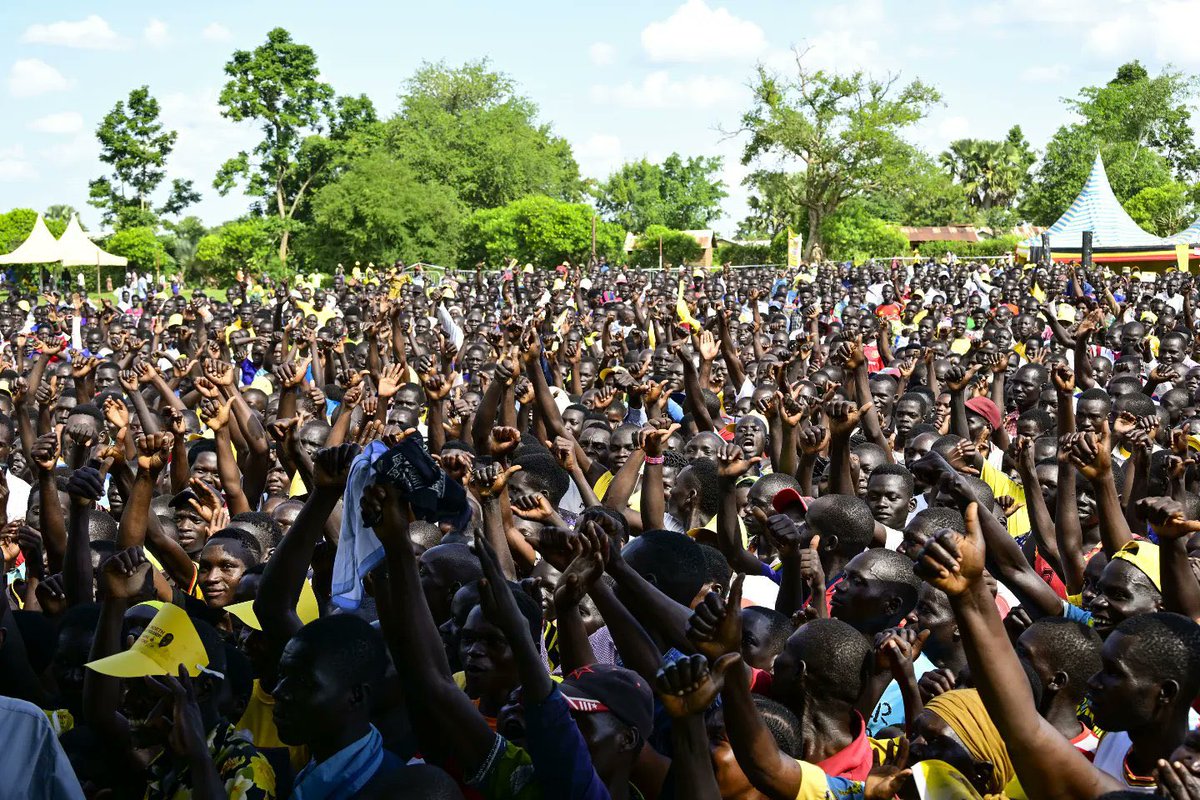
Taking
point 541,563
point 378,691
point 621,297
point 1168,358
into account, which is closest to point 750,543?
point 541,563

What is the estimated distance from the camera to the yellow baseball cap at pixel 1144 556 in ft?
14.1

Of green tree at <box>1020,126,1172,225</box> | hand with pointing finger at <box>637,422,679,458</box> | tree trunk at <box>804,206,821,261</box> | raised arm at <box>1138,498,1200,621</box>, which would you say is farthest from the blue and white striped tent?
raised arm at <box>1138,498,1200,621</box>

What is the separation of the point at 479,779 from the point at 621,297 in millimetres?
19643

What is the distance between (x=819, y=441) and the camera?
19.8ft

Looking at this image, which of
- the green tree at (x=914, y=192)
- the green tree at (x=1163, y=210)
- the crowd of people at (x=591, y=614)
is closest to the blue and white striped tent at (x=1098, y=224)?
the green tree at (x=914, y=192)

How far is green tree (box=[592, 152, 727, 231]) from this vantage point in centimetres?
6812

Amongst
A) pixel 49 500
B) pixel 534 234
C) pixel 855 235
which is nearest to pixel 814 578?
pixel 49 500

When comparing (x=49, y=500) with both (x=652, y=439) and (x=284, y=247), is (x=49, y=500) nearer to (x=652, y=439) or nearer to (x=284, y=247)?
(x=652, y=439)

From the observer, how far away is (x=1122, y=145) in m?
61.1

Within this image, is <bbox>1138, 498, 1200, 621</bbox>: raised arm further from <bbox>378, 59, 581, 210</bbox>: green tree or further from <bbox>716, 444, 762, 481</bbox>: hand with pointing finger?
<bbox>378, 59, 581, 210</bbox>: green tree

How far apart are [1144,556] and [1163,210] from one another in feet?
176

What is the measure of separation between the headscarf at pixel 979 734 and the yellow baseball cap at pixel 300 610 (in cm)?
183

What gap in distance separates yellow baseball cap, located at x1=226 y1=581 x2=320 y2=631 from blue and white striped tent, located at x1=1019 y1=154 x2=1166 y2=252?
119 ft

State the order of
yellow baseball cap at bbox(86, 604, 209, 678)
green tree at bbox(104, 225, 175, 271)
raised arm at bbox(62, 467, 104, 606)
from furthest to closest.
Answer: green tree at bbox(104, 225, 175, 271) < raised arm at bbox(62, 467, 104, 606) < yellow baseball cap at bbox(86, 604, 209, 678)
